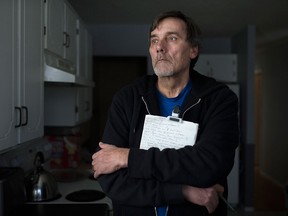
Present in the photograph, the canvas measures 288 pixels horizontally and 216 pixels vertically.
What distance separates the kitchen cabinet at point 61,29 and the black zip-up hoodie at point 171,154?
83 centimetres

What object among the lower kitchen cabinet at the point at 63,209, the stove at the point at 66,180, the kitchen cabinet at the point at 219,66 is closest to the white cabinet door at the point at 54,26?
the stove at the point at 66,180

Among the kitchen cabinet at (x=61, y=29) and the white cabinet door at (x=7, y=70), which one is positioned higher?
the kitchen cabinet at (x=61, y=29)

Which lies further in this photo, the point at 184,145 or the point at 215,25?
the point at 215,25

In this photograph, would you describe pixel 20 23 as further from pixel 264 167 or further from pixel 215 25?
pixel 264 167

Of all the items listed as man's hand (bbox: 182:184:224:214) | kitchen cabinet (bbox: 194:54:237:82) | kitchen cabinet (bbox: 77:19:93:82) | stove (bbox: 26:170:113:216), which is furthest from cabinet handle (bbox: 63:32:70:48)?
kitchen cabinet (bbox: 194:54:237:82)

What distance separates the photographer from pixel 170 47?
125cm

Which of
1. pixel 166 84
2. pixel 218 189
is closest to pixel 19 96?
pixel 166 84

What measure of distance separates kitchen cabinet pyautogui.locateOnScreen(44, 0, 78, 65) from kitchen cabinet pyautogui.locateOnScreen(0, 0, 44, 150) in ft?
0.39

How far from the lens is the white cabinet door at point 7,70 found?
1.25 meters

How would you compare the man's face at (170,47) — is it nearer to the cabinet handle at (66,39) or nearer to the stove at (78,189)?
the stove at (78,189)

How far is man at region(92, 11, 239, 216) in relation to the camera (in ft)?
3.58

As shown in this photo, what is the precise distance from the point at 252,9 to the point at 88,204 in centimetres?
274

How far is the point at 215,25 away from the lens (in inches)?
159

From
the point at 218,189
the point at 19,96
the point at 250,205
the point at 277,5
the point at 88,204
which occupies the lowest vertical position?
the point at 250,205
